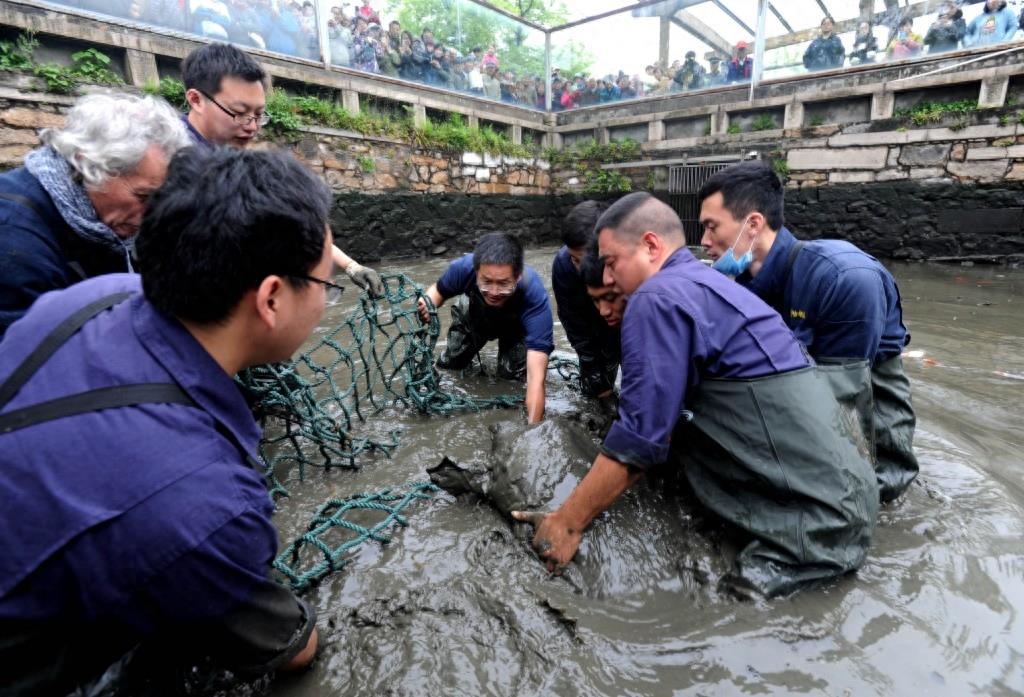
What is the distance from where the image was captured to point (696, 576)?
1.91 meters

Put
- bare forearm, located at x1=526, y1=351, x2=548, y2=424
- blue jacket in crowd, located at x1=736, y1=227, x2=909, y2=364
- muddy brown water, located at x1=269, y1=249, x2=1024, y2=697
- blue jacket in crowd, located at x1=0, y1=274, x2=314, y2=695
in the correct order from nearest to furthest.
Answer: blue jacket in crowd, located at x1=0, y1=274, x2=314, y2=695 → muddy brown water, located at x1=269, y1=249, x2=1024, y2=697 → blue jacket in crowd, located at x1=736, y1=227, x2=909, y2=364 → bare forearm, located at x1=526, y1=351, x2=548, y2=424

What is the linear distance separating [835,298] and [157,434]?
276 cm

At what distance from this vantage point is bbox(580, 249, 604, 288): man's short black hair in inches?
108

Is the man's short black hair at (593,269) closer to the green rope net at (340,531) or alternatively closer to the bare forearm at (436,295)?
the green rope net at (340,531)

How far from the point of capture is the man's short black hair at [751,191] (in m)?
2.84

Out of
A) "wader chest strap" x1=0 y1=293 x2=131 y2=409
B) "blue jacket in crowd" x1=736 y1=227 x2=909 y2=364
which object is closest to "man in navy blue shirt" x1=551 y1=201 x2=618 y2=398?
"blue jacket in crowd" x1=736 y1=227 x2=909 y2=364

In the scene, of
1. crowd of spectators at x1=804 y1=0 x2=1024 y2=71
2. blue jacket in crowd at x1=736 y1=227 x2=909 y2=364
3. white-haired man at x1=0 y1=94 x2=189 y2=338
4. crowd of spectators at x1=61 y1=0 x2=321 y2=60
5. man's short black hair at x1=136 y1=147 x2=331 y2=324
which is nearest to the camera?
man's short black hair at x1=136 y1=147 x2=331 y2=324

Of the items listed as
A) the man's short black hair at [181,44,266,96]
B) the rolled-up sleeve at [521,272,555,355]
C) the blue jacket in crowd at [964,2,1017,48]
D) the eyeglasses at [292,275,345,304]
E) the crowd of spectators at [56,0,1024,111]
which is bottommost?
the rolled-up sleeve at [521,272,555,355]

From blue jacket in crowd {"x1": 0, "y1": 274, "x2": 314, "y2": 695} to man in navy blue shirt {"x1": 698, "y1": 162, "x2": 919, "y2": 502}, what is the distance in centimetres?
236

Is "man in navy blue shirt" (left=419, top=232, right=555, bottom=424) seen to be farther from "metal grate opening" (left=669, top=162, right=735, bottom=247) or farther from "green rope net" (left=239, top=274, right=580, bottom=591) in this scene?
"metal grate opening" (left=669, top=162, right=735, bottom=247)

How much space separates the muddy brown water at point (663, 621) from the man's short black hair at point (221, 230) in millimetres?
1190

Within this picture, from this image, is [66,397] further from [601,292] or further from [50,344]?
[601,292]

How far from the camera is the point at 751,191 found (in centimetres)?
284

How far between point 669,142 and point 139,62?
968 cm
